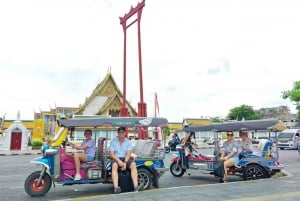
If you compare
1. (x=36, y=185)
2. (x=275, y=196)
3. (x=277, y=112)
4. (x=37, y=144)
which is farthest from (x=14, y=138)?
(x=277, y=112)

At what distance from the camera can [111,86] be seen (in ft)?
122

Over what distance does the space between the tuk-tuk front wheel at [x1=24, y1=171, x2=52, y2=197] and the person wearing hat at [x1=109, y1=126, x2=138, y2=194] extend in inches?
61.0

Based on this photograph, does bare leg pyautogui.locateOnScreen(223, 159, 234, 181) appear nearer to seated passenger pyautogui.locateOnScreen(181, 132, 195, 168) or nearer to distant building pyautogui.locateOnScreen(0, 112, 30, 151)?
seated passenger pyautogui.locateOnScreen(181, 132, 195, 168)

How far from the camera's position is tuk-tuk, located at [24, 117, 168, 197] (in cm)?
676

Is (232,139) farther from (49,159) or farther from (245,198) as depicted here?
(49,159)

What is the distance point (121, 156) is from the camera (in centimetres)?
709

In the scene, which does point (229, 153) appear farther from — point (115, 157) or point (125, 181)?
point (115, 157)

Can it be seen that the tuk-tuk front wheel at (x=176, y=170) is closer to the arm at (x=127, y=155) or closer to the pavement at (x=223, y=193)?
the pavement at (x=223, y=193)

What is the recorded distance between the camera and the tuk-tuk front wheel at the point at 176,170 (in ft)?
33.2

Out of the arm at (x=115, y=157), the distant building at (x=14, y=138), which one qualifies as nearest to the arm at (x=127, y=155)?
the arm at (x=115, y=157)

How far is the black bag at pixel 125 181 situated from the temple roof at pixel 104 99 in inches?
1088

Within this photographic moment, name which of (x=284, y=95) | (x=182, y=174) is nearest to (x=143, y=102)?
(x=182, y=174)

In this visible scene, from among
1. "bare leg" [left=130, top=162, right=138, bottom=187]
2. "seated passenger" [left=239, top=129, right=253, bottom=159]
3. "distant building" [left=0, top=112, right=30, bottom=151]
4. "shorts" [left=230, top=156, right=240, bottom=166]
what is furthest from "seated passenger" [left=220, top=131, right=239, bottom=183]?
"distant building" [left=0, top=112, right=30, bottom=151]

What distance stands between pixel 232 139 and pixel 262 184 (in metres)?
1.83
